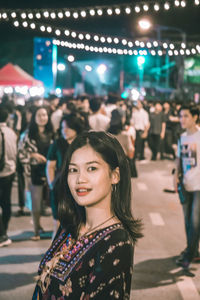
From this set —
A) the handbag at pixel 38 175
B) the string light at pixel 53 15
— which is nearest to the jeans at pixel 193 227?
the handbag at pixel 38 175

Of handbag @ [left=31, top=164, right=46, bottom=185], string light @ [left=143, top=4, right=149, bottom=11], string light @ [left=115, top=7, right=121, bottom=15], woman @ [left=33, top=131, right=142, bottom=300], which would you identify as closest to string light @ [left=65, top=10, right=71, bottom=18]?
string light @ [left=115, top=7, right=121, bottom=15]

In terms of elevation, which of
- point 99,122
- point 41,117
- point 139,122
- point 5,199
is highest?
point 41,117

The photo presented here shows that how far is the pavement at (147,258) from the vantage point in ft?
18.6

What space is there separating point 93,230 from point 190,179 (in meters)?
4.36

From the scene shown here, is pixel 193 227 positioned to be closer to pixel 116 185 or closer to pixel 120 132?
pixel 120 132

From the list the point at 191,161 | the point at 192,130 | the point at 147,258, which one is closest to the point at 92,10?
the point at 192,130

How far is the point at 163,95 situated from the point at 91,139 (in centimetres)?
6203

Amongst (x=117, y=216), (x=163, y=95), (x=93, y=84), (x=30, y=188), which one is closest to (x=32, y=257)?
(x=30, y=188)

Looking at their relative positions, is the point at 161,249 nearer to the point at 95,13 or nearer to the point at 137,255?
the point at 137,255

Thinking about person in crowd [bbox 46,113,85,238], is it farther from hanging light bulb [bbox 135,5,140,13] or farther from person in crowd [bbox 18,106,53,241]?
hanging light bulb [bbox 135,5,140,13]

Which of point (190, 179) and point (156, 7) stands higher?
point (156, 7)

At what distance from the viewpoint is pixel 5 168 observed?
743cm

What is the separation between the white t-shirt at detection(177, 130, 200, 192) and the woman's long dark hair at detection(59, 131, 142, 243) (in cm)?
410

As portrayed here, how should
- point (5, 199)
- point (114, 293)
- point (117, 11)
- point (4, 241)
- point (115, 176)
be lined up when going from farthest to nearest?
point (117, 11)
point (5, 199)
point (4, 241)
point (115, 176)
point (114, 293)
